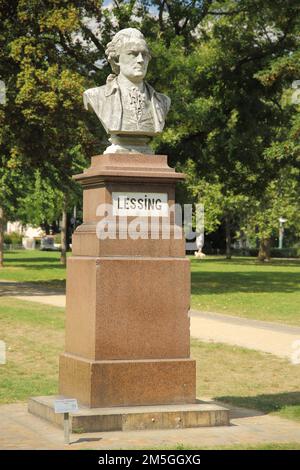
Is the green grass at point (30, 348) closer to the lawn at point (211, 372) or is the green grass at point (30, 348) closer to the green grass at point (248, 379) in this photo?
the lawn at point (211, 372)

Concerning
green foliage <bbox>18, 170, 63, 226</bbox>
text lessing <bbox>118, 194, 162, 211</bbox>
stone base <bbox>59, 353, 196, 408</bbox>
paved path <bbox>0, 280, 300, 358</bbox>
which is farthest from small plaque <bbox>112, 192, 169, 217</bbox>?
green foliage <bbox>18, 170, 63, 226</bbox>

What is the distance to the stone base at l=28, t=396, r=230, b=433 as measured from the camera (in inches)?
374

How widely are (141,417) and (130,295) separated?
1166 millimetres

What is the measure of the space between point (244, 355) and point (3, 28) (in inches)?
663

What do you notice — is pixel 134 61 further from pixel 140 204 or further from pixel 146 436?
pixel 146 436

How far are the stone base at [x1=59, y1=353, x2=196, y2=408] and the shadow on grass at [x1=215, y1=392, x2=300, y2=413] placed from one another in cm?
154

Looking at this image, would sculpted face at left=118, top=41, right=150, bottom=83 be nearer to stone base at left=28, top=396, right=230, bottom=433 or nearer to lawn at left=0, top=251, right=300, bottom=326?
stone base at left=28, top=396, right=230, bottom=433

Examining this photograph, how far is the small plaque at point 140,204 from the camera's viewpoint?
10.1 metres

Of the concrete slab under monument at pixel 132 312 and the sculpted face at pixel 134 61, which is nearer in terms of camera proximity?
the concrete slab under monument at pixel 132 312

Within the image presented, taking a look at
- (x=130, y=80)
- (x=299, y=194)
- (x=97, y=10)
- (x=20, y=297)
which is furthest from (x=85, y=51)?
(x=299, y=194)

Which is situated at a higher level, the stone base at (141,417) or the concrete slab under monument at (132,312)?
the concrete slab under monument at (132,312)

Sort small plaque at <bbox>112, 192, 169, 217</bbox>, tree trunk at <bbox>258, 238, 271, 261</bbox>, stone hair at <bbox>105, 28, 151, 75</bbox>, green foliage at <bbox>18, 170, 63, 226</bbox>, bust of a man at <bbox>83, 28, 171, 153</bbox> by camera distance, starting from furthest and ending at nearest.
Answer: tree trunk at <bbox>258, 238, 271, 261</bbox>
green foliage at <bbox>18, 170, 63, 226</bbox>
stone hair at <bbox>105, 28, 151, 75</bbox>
bust of a man at <bbox>83, 28, 171, 153</bbox>
small plaque at <bbox>112, 192, 169, 217</bbox>

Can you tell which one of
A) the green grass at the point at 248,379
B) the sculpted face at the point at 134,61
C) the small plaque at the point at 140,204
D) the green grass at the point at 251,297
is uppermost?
the sculpted face at the point at 134,61

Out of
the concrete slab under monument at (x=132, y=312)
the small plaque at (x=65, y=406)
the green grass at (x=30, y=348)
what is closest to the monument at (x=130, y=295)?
the concrete slab under monument at (x=132, y=312)
